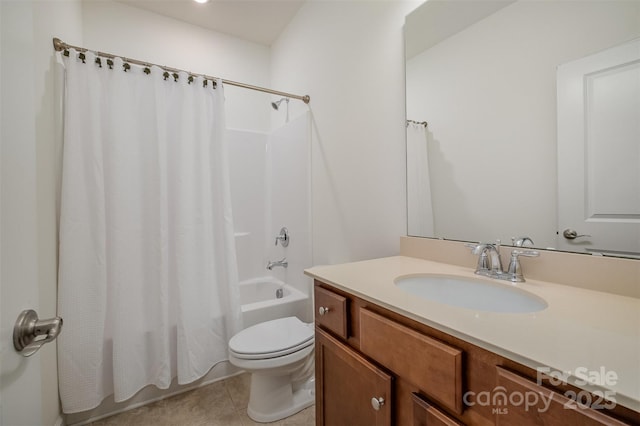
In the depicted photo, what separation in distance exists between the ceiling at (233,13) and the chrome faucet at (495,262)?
2.25m

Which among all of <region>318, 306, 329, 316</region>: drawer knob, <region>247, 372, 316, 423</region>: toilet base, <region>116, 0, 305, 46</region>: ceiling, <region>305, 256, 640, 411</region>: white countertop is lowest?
<region>247, 372, 316, 423</region>: toilet base

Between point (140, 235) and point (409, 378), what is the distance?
1619 mm

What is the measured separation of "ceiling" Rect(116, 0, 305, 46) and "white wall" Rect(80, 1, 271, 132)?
0.24 feet

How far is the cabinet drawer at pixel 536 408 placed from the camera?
1.36 ft

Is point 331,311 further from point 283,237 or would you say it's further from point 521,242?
point 283,237

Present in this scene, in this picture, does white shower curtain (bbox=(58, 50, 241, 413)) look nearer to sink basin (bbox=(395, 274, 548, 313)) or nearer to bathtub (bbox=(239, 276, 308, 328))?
bathtub (bbox=(239, 276, 308, 328))

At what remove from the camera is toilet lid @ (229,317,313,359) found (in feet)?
4.62

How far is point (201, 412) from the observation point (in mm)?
1575

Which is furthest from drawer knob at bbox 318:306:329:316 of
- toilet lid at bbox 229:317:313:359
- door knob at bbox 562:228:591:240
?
door knob at bbox 562:228:591:240

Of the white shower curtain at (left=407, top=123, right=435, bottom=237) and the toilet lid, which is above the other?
the white shower curtain at (left=407, top=123, right=435, bottom=237)

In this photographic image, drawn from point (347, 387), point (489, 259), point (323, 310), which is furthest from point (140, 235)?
point (489, 259)

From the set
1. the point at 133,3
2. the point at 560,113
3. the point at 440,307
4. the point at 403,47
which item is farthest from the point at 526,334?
the point at 133,3

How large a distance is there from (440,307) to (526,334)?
19 centimetres

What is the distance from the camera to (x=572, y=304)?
2.29 feet
